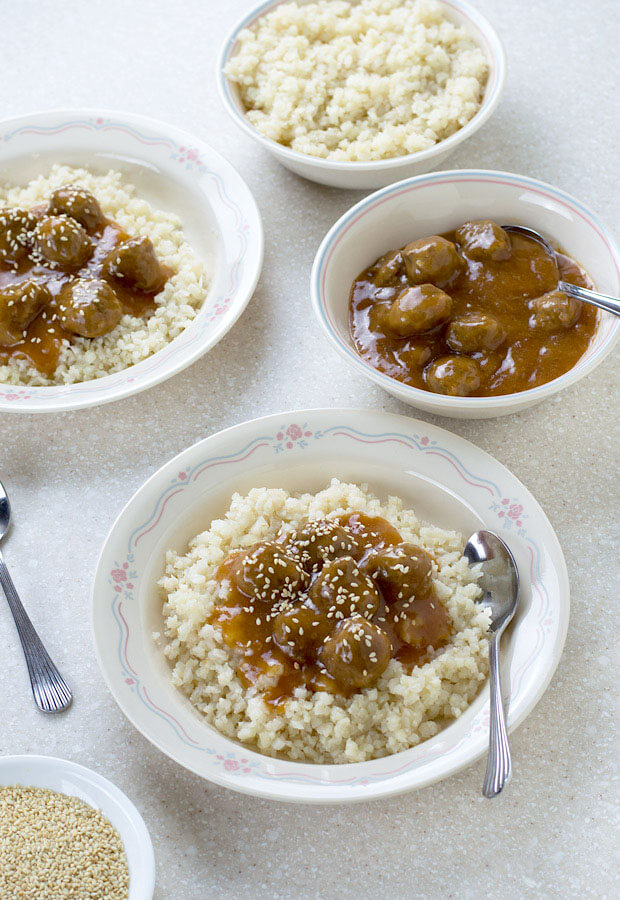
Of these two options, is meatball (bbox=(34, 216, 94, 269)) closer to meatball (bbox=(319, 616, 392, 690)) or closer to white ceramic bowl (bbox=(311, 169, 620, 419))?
white ceramic bowl (bbox=(311, 169, 620, 419))

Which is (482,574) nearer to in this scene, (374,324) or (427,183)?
(374,324)

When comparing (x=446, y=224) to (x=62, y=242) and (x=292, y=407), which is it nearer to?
(x=292, y=407)

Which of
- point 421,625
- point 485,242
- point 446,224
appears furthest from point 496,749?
point 446,224

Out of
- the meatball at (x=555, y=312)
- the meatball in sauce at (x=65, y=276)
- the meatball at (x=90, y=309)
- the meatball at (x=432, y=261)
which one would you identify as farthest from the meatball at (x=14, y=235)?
the meatball at (x=555, y=312)

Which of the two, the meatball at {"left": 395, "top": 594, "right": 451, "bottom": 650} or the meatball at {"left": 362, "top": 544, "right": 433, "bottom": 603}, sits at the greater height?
the meatball at {"left": 362, "top": 544, "right": 433, "bottom": 603}

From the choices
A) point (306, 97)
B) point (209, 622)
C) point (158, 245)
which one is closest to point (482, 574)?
point (209, 622)

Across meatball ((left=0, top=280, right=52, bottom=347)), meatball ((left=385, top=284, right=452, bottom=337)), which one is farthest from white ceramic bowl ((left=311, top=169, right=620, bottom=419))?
meatball ((left=0, top=280, right=52, bottom=347))
